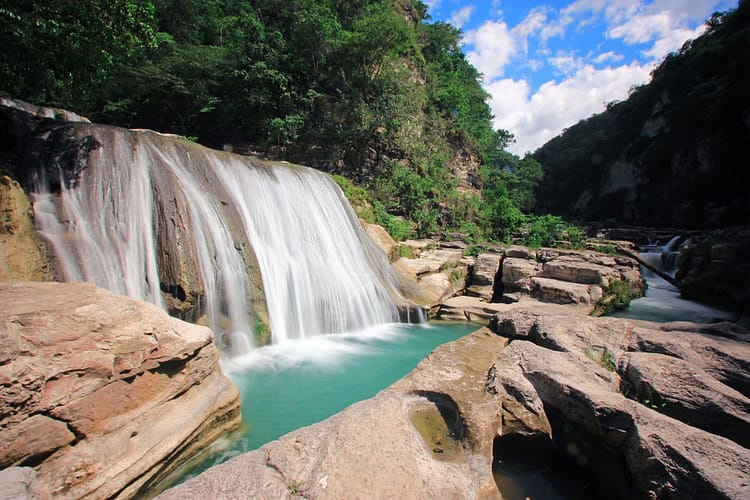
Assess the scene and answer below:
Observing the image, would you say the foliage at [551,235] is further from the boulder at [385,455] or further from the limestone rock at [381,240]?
the boulder at [385,455]

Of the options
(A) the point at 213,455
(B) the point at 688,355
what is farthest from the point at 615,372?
(A) the point at 213,455

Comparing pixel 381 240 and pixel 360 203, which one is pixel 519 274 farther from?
pixel 360 203

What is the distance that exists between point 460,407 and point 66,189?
6.15 meters

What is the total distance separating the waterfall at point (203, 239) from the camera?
14.8 feet

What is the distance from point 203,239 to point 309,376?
113 inches

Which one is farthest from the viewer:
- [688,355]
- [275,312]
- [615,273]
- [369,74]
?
[369,74]

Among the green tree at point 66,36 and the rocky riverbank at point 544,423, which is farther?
the green tree at point 66,36

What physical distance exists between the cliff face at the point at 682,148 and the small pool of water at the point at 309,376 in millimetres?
23465

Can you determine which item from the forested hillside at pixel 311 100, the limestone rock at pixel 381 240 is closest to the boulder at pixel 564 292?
the limestone rock at pixel 381 240

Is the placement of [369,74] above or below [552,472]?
above

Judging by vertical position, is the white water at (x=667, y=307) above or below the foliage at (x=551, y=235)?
below

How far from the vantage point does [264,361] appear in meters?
5.04

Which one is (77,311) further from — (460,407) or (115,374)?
(460,407)

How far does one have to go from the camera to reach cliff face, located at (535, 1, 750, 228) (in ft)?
62.3
